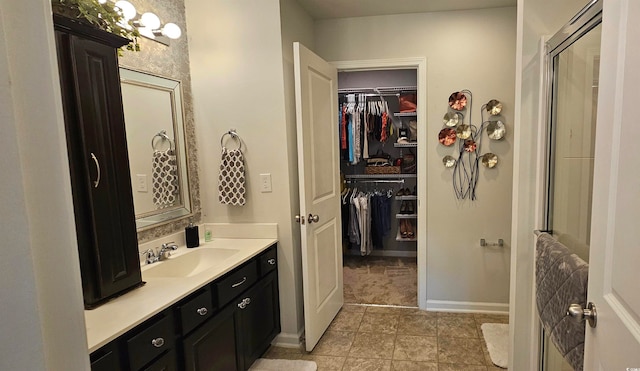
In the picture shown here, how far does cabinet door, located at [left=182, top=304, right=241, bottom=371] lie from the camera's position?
1665mm

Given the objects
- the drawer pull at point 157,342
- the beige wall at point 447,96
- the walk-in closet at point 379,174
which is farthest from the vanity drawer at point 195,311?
the walk-in closet at point 379,174

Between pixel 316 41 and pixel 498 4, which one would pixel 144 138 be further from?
pixel 498 4

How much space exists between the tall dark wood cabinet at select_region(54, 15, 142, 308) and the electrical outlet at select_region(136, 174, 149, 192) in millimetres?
459

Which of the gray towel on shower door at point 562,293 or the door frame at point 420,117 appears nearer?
the gray towel on shower door at point 562,293

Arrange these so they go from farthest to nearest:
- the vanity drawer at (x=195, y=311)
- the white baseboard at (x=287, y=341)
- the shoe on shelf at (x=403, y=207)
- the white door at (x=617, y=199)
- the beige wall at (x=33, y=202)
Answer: the shoe on shelf at (x=403, y=207)
the white baseboard at (x=287, y=341)
the vanity drawer at (x=195, y=311)
the white door at (x=617, y=199)
the beige wall at (x=33, y=202)

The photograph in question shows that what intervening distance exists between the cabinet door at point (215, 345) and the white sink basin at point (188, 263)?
0.36 m

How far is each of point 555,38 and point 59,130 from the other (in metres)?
1.81

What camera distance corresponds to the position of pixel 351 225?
4.32 metres

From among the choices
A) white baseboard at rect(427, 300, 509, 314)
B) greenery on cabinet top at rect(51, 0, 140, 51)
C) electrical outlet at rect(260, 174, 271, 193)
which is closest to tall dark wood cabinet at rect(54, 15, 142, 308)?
greenery on cabinet top at rect(51, 0, 140, 51)

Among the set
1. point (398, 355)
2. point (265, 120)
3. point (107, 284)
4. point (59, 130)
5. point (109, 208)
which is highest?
point (265, 120)

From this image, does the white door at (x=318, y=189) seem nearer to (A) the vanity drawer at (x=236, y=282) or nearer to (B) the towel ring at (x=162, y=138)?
(A) the vanity drawer at (x=236, y=282)

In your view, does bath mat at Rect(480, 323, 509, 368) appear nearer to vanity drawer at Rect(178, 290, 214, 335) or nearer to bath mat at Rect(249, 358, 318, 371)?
bath mat at Rect(249, 358, 318, 371)

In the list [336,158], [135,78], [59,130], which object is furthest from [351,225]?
[59,130]

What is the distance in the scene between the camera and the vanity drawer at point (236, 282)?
1869 millimetres
